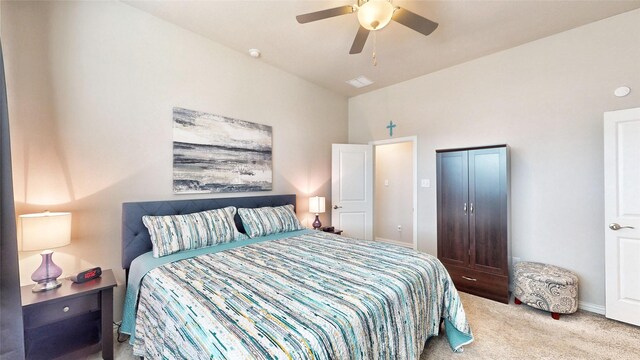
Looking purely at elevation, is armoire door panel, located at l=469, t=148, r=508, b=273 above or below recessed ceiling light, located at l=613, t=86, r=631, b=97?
below

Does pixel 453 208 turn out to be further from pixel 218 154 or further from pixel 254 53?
pixel 254 53

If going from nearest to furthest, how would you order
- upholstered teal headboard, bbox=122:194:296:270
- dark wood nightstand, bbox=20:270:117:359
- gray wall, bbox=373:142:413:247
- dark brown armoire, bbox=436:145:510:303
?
1. dark wood nightstand, bbox=20:270:117:359
2. upholstered teal headboard, bbox=122:194:296:270
3. dark brown armoire, bbox=436:145:510:303
4. gray wall, bbox=373:142:413:247

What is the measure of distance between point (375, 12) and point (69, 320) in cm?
331

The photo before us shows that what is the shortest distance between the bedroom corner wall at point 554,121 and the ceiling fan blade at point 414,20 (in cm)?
191

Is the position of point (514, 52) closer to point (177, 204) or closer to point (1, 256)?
point (177, 204)

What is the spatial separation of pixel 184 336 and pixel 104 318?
1.10 metres

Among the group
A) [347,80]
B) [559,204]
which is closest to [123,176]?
[347,80]

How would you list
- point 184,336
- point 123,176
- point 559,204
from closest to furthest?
point 184,336 < point 123,176 < point 559,204

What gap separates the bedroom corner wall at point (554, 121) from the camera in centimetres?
257

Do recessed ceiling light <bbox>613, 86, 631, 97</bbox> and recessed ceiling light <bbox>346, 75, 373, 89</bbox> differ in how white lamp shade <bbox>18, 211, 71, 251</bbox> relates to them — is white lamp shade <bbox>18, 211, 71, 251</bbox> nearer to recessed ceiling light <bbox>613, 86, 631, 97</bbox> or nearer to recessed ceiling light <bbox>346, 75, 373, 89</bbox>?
recessed ceiling light <bbox>346, 75, 373, 89</bbox>

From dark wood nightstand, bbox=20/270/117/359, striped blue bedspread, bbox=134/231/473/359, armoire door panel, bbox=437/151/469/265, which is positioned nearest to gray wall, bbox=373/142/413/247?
armoire door panel, bbox=437/151/469/265

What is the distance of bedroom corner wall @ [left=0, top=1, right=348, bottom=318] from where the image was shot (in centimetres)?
190

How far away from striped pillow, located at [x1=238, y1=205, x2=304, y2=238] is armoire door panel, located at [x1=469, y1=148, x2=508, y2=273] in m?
2.19

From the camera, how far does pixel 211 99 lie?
9.64 ft
